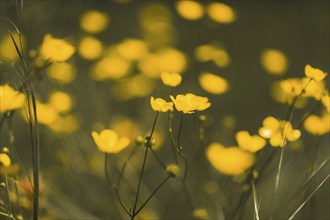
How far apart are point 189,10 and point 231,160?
1.46 feet

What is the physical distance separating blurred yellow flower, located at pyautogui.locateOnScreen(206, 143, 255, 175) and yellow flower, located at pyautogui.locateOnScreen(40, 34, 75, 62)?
0.27 meters

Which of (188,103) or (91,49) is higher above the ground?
(188,103)

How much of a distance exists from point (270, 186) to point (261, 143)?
0.34 meters

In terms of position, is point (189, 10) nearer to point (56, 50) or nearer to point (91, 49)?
point (91, 49)

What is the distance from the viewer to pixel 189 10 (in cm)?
123

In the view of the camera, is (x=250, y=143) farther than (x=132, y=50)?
No

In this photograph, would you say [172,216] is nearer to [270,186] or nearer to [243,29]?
[270,186]

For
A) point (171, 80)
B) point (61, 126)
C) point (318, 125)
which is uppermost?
point (171, 80)

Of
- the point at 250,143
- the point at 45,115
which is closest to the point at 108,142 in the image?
the point at 250,143

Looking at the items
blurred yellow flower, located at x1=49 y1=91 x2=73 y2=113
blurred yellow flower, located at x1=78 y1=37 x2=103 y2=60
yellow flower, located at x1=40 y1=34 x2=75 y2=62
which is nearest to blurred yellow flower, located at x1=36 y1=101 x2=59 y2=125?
blurred yellow flower, located at x1=49 y1=91 x2=73 y2=113

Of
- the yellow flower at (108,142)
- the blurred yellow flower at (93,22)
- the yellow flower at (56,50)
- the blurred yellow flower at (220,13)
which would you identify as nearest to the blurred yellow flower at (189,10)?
the blurred yellow flower at (220,13)

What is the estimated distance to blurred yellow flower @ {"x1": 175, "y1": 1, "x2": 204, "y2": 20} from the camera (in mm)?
1208

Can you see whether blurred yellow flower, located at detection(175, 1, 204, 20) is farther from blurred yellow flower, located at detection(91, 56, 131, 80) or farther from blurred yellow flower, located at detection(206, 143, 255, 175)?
blurred yellow flower, located at detection(206, 143, 255, 175)

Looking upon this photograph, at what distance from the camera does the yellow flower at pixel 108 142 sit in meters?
0.75
